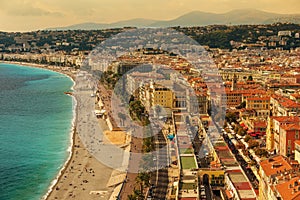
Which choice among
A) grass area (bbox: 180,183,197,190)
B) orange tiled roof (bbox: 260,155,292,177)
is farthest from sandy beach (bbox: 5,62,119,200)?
orange tiled roof (bbox: 260,155,292,177)

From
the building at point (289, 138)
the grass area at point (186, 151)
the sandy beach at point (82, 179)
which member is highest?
the building at point (289, 138)

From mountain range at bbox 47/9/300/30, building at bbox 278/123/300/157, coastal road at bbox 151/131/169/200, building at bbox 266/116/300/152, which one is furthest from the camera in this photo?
mountain range at bbox 47/9/300/30

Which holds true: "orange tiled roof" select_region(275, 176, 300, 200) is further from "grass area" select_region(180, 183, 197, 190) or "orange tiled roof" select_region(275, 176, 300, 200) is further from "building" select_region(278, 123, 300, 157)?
"building" select_region(278, 123, 300, 157)

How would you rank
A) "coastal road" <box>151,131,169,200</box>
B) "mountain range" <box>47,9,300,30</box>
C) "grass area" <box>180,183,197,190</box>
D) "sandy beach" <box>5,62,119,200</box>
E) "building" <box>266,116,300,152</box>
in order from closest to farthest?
"grass area" <box>180,183,197,190</box>
"coastal road" <box>151,131,169,200</box>
"sandy beach" <box>5,62,119,200</box>
"building" <box>266,116,300,152</box>
"mountain range" <box>47,9,300,30</box>

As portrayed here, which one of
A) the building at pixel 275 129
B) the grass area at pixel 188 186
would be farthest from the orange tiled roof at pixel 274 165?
the building at pixel 275 129

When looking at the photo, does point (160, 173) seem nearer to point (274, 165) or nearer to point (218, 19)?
point (274, 165)

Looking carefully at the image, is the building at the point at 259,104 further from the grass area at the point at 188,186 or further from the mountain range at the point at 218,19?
the mountain range at the point at 218,19

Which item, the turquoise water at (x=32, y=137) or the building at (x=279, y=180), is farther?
the turquoise water at (x=32, y=137)
